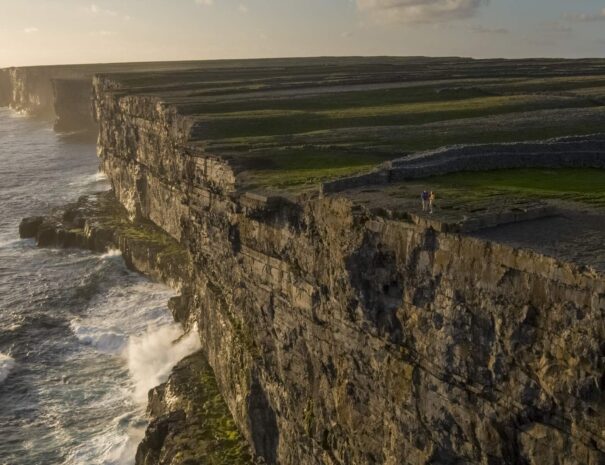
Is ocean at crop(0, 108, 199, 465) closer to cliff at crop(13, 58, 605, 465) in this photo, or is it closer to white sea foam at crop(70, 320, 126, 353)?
white sea foam at crop(70, 320, 126, 353)

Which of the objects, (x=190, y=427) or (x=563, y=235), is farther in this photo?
(x=190, y=427)

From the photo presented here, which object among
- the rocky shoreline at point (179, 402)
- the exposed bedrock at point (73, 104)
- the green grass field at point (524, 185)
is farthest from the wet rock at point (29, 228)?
the exposed bedrock at point (73, 104)

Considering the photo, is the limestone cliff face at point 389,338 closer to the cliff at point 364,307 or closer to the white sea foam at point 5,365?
the cliff at point 364,307

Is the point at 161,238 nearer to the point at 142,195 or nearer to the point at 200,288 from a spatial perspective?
the point at 142,195

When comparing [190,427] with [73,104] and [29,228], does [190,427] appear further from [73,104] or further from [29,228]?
[73,104]

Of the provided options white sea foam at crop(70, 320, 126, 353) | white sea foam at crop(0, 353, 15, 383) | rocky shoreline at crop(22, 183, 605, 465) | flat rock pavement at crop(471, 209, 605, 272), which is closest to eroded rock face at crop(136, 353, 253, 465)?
rocky shoreline at crop(22, 183, 605, 465)

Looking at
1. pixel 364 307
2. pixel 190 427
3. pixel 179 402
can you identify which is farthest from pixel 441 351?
pixel 179 402
